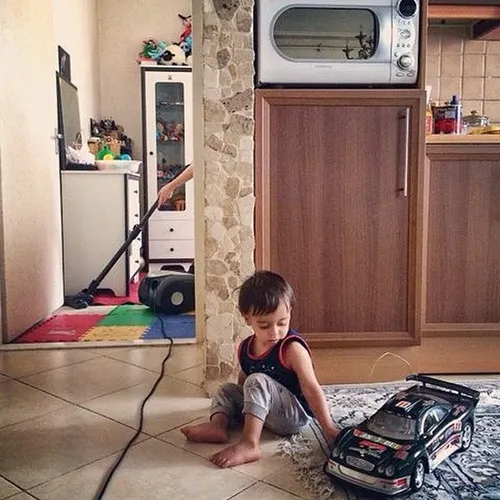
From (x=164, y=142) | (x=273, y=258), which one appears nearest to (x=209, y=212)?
(x=273, y=258)

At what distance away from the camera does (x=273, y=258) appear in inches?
77.9

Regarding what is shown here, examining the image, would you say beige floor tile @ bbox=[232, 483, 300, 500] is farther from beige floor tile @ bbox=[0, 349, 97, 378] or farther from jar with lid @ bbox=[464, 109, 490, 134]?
jar with lid @ bbox=[464, 109, 490, 134]

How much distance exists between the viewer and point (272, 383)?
1.57 metres

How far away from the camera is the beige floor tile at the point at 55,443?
1.42 m

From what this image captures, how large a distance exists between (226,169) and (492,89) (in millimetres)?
1675

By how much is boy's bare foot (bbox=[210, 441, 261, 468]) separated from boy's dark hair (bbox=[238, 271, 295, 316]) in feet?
1.11

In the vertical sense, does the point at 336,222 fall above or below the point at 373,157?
below

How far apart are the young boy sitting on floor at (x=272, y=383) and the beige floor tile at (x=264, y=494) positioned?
0.16 meters

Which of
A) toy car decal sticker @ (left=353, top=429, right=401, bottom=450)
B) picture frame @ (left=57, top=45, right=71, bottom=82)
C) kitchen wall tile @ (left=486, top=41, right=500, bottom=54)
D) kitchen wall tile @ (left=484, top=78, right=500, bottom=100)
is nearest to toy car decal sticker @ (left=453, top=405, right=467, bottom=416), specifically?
toy car decal sticker @ (left=353, top=429, right=401, bottom=450)

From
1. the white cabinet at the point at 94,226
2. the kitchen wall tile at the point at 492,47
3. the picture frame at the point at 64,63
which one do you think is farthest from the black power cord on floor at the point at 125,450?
the picture frame at the point at 64,63

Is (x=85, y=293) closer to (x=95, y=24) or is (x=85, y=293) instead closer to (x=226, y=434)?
(x=226, y=434)

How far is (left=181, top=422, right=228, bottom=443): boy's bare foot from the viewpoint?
61.2 inches

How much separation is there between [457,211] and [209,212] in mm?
946

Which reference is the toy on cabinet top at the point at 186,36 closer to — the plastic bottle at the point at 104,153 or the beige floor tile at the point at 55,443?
the plastic bottle at the point at 104,153
